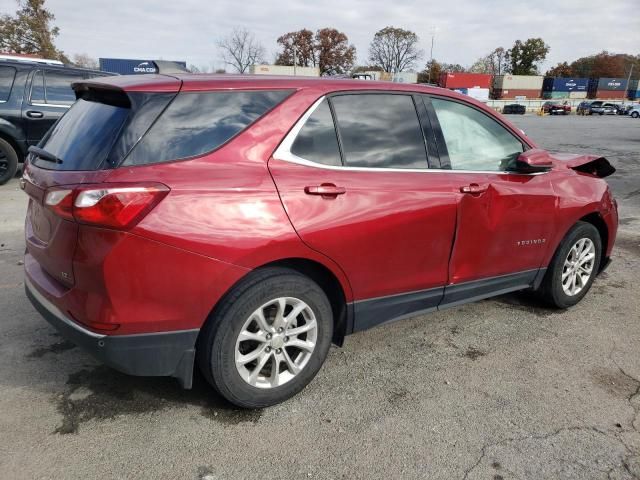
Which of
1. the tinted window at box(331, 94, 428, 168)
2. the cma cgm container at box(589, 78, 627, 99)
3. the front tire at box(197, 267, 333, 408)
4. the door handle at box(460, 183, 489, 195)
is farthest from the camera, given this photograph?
the cma cgm container at box(589, 78, 627, 99)

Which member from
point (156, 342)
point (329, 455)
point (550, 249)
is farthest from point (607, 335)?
point (156, 342)

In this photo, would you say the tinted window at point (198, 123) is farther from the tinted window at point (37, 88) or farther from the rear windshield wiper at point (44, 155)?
the tinted window at point (37, 88)

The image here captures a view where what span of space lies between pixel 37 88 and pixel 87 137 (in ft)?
24.0

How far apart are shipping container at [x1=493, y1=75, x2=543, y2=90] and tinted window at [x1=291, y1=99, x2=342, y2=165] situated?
88482mm

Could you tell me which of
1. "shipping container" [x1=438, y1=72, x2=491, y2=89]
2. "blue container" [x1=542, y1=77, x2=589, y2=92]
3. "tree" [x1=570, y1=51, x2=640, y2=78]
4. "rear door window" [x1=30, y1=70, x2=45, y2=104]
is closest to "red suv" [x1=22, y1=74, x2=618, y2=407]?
"rear door window" [x1=30, y1=70, x2=45, y2=104]

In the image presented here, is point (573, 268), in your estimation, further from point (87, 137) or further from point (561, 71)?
point (561, 71)

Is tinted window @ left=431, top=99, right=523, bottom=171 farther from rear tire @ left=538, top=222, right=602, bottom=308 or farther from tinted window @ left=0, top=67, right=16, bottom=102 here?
tinted window @ left=0, top=67, right=16, bottom=102

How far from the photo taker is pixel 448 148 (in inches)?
129

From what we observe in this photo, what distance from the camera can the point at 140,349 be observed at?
91.6 inches

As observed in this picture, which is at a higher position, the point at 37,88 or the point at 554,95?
the point at 37,88

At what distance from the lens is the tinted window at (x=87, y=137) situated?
7.70 feet

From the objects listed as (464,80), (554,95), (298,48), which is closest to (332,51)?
(298,48)

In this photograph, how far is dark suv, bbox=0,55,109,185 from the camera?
8234 millimetres

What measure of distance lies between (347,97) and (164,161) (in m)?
1.15
